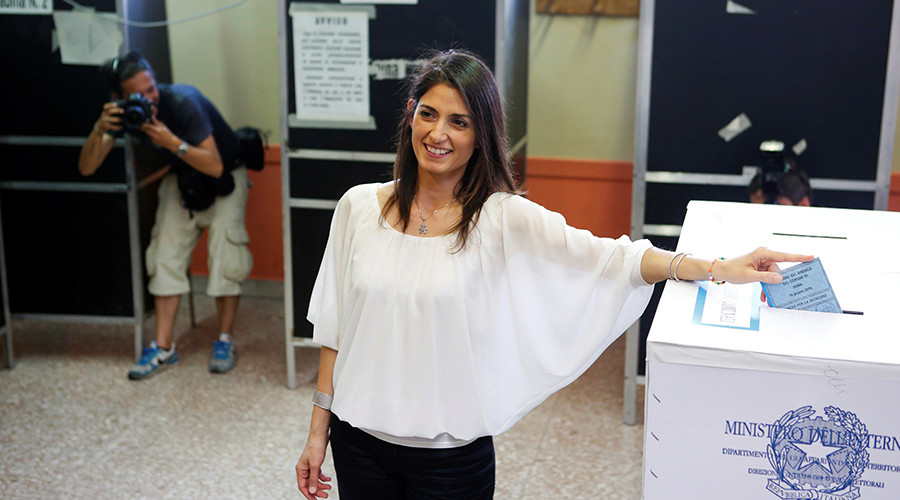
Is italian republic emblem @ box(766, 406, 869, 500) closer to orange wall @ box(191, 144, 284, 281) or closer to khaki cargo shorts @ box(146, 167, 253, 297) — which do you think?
khaki cargo shorts @ box(146, 167, 253, 297)

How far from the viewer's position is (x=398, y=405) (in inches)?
64.5

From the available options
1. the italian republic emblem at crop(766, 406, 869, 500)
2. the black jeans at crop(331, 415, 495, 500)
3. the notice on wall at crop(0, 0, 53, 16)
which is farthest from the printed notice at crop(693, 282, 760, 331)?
the notice on wall at crop(0, 0, 53, 16)

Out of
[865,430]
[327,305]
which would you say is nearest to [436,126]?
[327,305]

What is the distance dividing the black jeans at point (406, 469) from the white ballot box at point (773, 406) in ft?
1.95

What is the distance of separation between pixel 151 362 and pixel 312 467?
2.36 meters

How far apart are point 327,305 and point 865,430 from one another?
40.1 inches

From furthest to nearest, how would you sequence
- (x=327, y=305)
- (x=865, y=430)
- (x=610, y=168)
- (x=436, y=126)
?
(x=610, y=168) < (x=327, y=305) < (x=436, y=126) < (x=865, y=430)

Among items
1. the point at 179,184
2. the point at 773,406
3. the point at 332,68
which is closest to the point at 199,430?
the point at 179,184

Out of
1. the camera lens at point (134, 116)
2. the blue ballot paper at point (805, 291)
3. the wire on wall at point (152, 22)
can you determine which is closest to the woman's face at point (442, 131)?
the blue ballot paper at point (805, 291)

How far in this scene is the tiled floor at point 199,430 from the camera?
3004 millimetres

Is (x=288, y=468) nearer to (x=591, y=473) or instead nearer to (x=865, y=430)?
(x=591, y=473)

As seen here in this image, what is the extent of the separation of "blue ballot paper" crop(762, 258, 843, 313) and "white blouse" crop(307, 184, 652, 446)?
13.8 inches

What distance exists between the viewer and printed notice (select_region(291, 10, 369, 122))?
135 inches

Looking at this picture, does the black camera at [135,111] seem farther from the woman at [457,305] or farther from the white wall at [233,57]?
the woman at [457,305]
